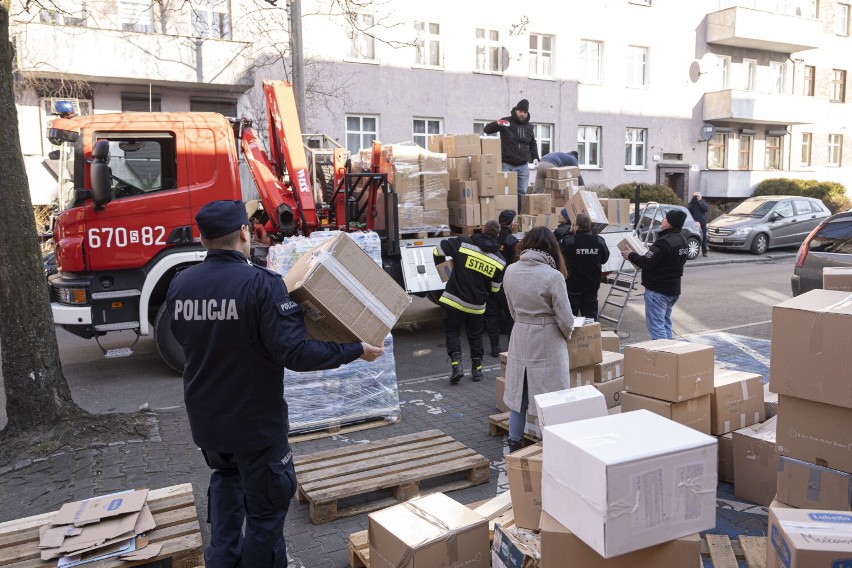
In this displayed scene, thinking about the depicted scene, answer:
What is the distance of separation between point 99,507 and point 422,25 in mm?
19800

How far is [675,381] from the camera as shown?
4.75 m

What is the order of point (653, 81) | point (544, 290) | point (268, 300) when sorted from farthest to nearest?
point (653, 81) → point (544, 290) → point (268, 300)

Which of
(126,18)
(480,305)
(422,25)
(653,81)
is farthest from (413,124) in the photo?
(480,305)

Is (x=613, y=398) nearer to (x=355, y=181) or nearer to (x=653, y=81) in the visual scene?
(x=355, y=181)

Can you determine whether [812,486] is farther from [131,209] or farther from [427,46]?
[427,46]

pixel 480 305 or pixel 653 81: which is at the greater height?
pixel 653 81

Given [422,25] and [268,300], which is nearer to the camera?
[268,300]

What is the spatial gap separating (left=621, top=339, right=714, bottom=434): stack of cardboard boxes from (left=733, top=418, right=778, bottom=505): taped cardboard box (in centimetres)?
34

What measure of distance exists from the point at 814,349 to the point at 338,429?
406 centimetres

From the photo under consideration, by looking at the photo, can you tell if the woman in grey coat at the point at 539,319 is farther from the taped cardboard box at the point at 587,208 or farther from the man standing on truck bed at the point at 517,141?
the man standing on truck bed at the point at 517,141

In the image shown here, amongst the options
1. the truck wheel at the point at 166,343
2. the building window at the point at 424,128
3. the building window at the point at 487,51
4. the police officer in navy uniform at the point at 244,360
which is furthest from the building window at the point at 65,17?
the police officer in navy uniform at the point at 244,360

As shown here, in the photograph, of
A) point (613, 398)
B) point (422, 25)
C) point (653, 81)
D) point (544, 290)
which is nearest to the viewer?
point (544, 290)

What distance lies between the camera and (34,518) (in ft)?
13.2

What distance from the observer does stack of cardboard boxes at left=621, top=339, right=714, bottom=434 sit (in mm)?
4766
